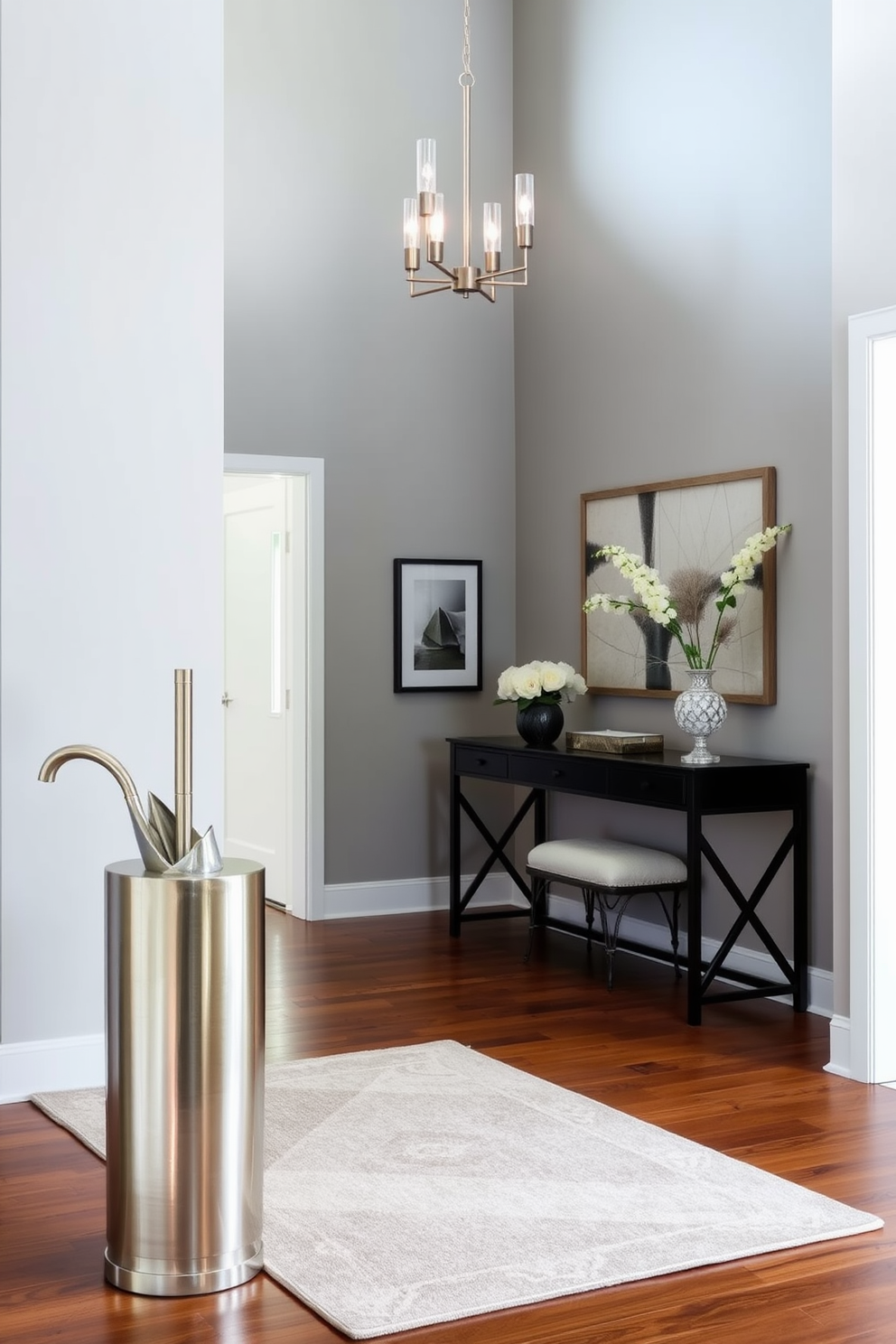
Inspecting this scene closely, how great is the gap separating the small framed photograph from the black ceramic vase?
0.92 metres

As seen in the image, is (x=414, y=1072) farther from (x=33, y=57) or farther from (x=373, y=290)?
(x=373, y=290)

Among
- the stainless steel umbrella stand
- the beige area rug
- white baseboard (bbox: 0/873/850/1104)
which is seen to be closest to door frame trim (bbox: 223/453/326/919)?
white baseboard (bbox: 0/873/850/1104)

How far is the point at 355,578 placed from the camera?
22.4ft

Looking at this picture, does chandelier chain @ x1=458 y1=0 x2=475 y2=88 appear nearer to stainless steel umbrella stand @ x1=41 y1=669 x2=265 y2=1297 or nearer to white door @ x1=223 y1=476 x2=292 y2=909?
white door @ x1=223 y1=476 x2=292 y2=909

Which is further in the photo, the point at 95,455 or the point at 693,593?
the point at 693,593

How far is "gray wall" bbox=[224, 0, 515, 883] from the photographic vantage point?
21.6ft

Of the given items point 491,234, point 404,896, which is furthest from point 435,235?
point 404,896

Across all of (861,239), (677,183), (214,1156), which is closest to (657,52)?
(677,183)

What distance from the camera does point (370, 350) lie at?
6.85m

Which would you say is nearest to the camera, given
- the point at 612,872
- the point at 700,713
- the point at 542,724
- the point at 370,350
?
the point at 700,713

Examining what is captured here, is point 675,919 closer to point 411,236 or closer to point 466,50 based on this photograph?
point 411,236

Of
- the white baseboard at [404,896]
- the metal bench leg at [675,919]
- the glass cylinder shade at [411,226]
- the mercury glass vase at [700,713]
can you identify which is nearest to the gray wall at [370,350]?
the white baseboard at [404,896]

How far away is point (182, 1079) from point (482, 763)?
3742 millimetres

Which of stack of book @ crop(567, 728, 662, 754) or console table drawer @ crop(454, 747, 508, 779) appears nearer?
stack of book @ crop(567, 728, 662, 754)
